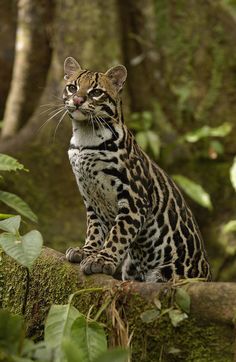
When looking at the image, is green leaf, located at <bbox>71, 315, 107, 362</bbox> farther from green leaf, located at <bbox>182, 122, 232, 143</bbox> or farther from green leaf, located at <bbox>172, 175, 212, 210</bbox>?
green leaf, located at <bbox>182, 122, 232, 143</bbox>

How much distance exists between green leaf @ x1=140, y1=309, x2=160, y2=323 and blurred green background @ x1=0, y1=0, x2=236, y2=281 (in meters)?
5.67

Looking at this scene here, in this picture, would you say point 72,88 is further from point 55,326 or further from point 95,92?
point 55,326

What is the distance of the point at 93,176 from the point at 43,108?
4620 mm

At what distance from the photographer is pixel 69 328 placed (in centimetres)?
508

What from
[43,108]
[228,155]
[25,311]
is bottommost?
[25,311]

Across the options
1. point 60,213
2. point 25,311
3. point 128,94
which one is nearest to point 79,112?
point 25,311

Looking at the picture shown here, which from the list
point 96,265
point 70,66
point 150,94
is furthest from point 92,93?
point 150,94

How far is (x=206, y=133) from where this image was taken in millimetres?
11312

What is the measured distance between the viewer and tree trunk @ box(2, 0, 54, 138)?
39.6ft

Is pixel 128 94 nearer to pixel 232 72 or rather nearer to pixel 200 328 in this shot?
pixel 232 72

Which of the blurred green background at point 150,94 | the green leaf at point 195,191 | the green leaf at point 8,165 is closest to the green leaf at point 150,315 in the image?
the green leaf at point 8,165

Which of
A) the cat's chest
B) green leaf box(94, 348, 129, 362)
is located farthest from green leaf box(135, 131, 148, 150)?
green leaf box(94, 348, 129, 362)

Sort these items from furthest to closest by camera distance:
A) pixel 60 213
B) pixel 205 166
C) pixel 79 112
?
pixel 205 166
pixel 60 213
pixel 79 112

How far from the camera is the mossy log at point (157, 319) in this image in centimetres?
493
